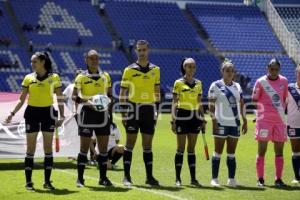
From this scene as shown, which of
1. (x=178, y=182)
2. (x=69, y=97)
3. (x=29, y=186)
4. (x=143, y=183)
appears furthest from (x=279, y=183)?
(x=69, y=97)

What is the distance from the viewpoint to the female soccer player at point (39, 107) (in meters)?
10.1

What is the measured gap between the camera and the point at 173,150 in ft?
57.6

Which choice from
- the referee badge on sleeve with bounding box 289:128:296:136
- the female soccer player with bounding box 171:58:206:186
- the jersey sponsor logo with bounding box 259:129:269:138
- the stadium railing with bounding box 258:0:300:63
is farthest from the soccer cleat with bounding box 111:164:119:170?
the stadium railing with bounding box 258:0:300:63

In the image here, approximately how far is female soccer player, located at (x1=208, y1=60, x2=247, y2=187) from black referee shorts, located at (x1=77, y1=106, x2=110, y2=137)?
1800 mm

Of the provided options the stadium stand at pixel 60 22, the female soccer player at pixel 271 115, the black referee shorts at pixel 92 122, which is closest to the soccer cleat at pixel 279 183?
the female soccer player at pixel 271 115

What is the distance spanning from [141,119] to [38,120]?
1.72 m

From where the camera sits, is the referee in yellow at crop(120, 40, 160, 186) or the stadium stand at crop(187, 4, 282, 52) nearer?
the referee in yellow at crop(120, 40, 160, 186)

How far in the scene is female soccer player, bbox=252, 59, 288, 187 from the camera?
1102 centimetres

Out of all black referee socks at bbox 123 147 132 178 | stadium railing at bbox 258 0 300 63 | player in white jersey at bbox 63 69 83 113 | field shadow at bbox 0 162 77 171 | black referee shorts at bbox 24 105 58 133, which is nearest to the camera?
black referee shorts at bbox 24 105 58 133

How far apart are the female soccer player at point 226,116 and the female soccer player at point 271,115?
39 cm

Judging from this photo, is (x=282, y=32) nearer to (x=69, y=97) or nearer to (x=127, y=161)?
(x=69, y=97)

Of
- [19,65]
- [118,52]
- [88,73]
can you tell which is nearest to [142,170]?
[88,73]

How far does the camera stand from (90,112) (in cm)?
1042

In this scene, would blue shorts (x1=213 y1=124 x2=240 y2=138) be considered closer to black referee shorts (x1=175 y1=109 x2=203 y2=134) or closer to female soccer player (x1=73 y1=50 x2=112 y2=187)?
black referee shorts (x1=175 y1=109 x2=203 y2=134)
